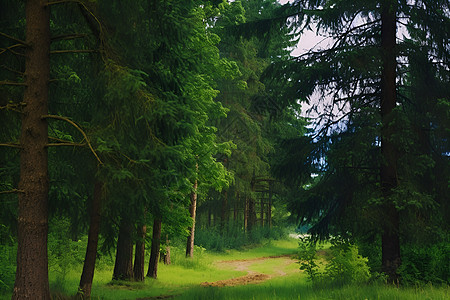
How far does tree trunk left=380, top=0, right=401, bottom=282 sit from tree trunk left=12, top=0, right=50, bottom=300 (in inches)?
304

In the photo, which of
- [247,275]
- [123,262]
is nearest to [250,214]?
[247,275]

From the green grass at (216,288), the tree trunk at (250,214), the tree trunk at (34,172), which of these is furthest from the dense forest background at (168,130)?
the tree trunk at (250,214)

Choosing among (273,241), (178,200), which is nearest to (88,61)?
(178,200)

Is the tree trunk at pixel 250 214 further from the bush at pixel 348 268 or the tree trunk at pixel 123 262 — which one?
the bush at pixel 348 268

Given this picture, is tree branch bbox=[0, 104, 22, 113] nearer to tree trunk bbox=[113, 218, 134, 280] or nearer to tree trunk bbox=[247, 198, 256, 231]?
tree trunk bbox=[113, 218, 134, 280]

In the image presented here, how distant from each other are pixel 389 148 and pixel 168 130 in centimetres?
599

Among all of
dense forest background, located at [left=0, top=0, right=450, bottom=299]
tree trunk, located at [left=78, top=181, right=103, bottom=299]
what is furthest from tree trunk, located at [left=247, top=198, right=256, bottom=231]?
tree trunk, located at [left=78, top=181, right=103, bottom=299]

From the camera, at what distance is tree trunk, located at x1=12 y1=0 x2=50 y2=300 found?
24.5 ft

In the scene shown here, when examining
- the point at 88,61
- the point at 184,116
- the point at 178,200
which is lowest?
the point at 178,200

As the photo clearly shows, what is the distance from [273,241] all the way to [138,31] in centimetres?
3297

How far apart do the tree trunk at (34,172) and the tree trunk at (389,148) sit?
773cm

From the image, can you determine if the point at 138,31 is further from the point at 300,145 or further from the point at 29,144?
the point at 300,145

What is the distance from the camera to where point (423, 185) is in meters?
11.3

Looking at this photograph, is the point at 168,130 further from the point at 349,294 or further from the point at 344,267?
the point at 344,267
